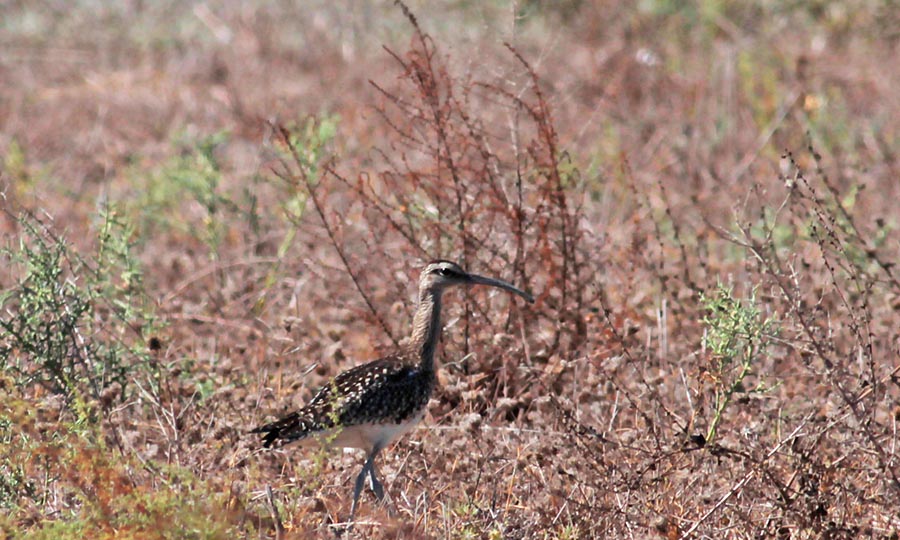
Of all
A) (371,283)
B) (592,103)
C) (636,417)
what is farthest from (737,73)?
(636,417)

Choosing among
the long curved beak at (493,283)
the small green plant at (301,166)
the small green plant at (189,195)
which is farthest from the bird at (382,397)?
the small green plant at (189,195)

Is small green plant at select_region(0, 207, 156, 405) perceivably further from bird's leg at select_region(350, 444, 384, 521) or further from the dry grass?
bird's leg at select_region(350, 444, 384, 521)

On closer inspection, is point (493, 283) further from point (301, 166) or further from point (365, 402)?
point (301, 166)

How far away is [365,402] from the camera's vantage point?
5938mm

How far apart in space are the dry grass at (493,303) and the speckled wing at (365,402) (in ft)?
0.64

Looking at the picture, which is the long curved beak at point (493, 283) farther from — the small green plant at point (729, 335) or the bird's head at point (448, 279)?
the small green plant at point (729, 335)

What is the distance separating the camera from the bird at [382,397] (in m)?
5.72

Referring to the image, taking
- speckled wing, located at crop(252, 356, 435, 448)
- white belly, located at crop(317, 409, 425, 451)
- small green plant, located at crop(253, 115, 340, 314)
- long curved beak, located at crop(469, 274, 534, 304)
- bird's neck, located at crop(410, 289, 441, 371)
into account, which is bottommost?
white belly, located at crop(317, 409, 425, 451)

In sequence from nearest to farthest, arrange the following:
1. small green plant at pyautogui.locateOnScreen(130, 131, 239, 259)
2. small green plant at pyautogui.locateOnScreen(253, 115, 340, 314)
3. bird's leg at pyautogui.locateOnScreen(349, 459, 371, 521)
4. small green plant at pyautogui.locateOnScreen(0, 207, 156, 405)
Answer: bird's leg at pyautogui.locateOnScreen(349, 459, 371, 521) < small green plant at pyautogui.locateOnScreen(0, 207, 156, 405) < small green plant at pyautogui.locateOnScreen(253, 115, 340, 314) < small green plant at pyautogui.locateOnScreen(130, 131, 239, 259)

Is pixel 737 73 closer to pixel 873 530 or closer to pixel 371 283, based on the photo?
pixel 371 283

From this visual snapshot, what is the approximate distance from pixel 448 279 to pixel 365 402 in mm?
785

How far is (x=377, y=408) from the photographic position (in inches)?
233

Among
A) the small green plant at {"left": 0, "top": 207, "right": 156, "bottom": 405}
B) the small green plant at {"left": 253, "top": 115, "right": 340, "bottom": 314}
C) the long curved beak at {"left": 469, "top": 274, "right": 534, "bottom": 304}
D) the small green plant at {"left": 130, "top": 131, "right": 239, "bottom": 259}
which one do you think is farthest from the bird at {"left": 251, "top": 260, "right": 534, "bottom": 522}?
the small green plant at {"left": 130, "top": 131, "right": 239, "bottom": 259}

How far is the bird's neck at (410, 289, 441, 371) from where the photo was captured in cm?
641
